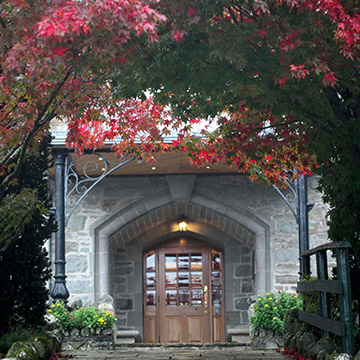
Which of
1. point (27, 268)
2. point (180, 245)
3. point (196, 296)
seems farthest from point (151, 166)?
point (27, 268)

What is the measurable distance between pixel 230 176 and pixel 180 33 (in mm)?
8989

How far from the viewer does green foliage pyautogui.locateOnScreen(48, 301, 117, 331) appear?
1078 centimetres

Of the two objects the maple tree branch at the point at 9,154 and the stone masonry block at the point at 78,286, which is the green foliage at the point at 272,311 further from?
the maple tree branch at the point at 9,154

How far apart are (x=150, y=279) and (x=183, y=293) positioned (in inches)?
28.8

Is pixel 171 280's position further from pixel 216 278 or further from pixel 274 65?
pixel 274 65

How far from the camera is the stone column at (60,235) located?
36.1 feet

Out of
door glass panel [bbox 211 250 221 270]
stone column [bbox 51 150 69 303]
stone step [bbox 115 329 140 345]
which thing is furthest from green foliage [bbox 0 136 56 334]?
door glass panel [bbox 211 250 221 270]

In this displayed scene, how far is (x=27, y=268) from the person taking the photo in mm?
7148

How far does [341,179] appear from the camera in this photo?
611 centimetres

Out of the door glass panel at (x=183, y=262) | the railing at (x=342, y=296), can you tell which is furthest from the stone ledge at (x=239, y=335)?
the railing at (x=342, y=296)

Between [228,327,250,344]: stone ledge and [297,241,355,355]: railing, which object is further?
[228,327,250,344]: stone ledge

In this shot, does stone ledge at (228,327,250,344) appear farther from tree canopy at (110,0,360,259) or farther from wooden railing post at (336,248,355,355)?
wooden railing post at (336,248,355,355)

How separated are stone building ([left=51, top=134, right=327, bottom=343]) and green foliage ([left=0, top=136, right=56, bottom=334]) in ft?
16.1

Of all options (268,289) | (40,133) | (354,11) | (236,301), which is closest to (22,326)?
(40,133)
